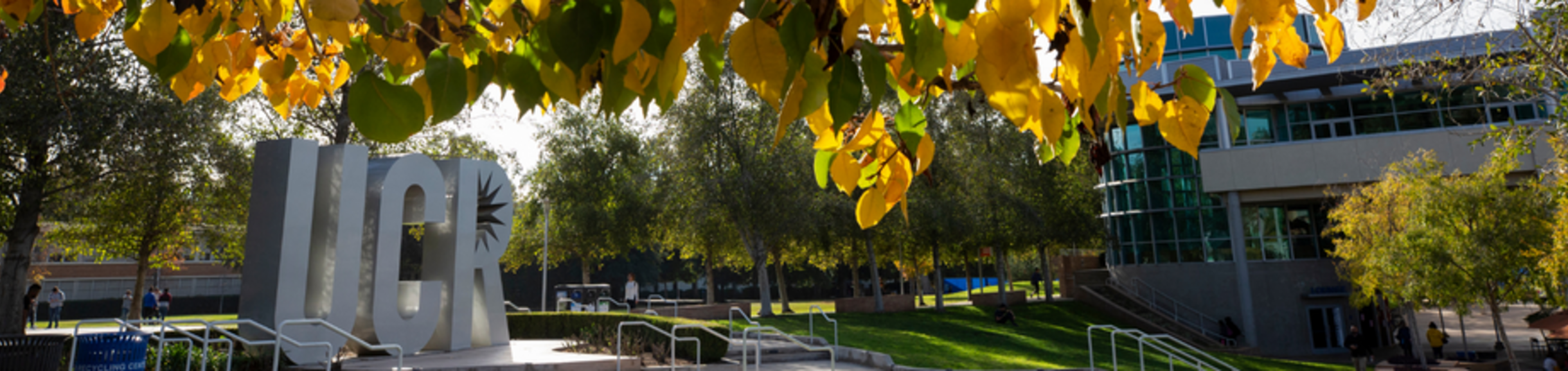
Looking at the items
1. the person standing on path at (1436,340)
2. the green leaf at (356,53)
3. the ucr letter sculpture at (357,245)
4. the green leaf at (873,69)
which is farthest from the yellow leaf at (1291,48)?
the person standing on path at (1436,340)

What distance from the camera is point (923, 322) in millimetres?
23094

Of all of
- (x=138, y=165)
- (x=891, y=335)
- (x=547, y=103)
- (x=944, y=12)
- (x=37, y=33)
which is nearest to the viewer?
(x=944, y=12)

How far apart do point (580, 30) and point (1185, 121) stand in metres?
0.91

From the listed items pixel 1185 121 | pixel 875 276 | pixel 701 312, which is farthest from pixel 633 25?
pixel 875 276

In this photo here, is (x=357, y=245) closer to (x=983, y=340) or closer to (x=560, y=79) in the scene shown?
(x=560, y=79)

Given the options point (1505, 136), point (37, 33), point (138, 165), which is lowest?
point (1505, 136)

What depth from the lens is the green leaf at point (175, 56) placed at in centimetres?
146

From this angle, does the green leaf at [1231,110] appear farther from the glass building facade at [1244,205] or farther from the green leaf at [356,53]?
the glass building facade at [1244,205]

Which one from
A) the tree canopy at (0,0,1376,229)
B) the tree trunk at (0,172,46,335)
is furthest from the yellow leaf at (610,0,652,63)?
the tree trunk at (0,172,46,335)

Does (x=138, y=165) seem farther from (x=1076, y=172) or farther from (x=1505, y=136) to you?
(x=1076, y=172)

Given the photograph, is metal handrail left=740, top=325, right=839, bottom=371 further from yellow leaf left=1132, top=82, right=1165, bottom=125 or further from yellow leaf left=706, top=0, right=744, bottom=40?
yellow leaf left=706, top=0, right=744, bottom=40

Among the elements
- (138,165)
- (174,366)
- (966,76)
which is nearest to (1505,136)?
(966,76)

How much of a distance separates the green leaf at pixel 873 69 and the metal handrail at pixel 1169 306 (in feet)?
91.6

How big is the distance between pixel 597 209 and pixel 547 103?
3034cm
